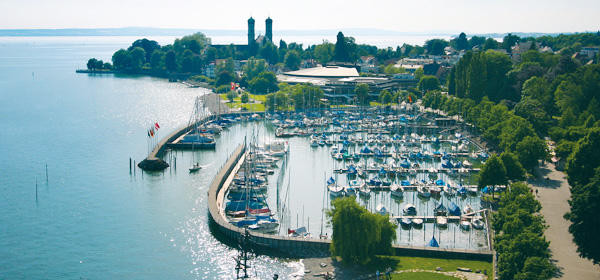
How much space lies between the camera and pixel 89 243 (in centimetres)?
3731

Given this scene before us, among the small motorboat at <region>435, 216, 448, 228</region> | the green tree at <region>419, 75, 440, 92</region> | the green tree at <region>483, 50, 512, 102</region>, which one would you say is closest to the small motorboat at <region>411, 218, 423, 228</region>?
the small motorboat at <region>435, 216, 448, 228</region>

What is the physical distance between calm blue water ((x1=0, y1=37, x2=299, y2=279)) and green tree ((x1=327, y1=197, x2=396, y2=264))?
10.2 ft

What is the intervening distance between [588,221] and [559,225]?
246 inches

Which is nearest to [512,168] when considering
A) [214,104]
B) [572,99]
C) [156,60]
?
[572,99]

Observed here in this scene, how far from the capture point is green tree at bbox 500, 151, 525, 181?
46.1 m

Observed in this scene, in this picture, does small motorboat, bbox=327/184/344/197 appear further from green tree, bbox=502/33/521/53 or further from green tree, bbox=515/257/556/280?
green tree, bbox=502/33/521/53

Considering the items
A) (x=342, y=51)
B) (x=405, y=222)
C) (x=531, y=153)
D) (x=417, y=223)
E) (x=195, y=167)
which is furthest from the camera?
(x=342, y=51)

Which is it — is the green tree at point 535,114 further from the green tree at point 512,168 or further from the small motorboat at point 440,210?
the small motorboat at point 440,210

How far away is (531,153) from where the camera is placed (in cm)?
4919

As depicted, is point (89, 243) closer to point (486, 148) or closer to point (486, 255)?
point (486, 255)

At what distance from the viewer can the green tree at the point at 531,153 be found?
161 feet

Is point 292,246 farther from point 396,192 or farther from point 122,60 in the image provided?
point 122,60

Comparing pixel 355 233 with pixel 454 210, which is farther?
pixel 454 210

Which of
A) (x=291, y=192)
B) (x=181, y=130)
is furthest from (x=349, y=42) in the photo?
(x=291, y=192)
